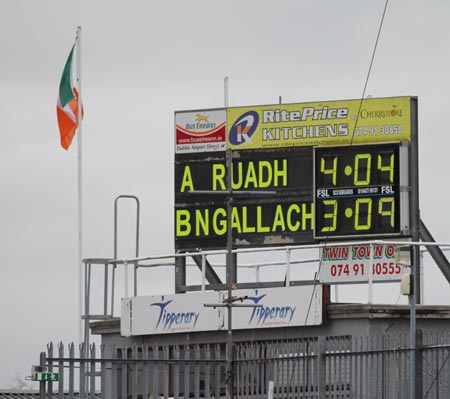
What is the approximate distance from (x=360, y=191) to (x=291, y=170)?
1.91 meters

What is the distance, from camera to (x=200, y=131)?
35938 millimetres

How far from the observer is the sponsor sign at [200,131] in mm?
35781

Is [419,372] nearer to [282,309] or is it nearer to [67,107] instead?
[282,309]

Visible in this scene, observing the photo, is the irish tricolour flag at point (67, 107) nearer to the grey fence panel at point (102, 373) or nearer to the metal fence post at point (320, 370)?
the grey fence panel at point (102, 373)

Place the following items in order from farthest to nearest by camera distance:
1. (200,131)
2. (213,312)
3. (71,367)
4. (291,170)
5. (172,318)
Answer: (200,131), (172,318), (213,312), (291,170), (71,367)

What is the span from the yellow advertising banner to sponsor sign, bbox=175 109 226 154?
22 cm

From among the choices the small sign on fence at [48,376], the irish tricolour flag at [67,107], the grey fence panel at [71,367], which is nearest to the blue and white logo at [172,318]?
the irish tricolour flag at [67,107]

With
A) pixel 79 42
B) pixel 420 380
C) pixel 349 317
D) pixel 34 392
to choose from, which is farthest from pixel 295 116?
pixel 34 392

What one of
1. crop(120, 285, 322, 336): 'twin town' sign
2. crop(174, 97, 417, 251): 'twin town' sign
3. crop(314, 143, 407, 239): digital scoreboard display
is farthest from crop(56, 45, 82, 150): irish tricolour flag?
crop(314, 143, 407, 239): digital scoreboard display

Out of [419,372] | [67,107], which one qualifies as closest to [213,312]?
[67,107]

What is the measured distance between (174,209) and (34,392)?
17085 millimetres

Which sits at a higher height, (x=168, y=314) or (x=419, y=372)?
(x=168, y=314)

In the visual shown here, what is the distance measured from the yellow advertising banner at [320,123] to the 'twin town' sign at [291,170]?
20 millimetres

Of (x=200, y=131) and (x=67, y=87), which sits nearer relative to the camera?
(x=200, y=131)
